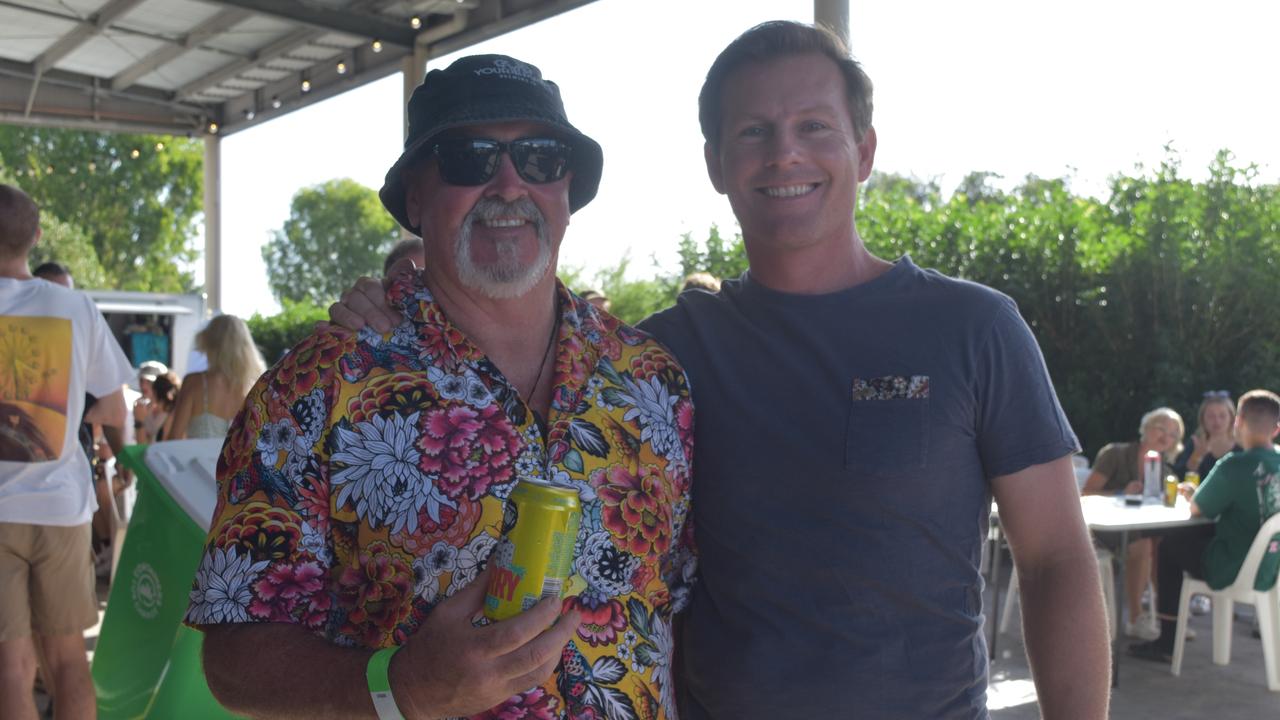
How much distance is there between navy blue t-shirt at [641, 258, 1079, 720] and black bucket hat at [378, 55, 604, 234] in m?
0.62

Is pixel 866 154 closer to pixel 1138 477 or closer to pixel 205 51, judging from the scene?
pixel 1138 477

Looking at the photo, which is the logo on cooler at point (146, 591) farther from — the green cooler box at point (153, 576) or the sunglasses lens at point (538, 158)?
the sunglasses lens at point (538, 158)

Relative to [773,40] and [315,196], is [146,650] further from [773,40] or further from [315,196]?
[315,196]

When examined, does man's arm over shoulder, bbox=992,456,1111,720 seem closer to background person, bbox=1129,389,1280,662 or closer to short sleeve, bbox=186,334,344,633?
short sleeve, bbox=186,334,344,633

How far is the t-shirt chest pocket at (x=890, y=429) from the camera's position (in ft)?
6.19

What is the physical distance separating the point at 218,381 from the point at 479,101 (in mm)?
4334

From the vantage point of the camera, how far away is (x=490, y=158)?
204 centimetres

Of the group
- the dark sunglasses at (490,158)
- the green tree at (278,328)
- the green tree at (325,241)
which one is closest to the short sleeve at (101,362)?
the dark sunglasses at (490,158)

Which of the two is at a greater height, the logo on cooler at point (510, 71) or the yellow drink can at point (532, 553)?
the logo on cooler at point (510, 71)

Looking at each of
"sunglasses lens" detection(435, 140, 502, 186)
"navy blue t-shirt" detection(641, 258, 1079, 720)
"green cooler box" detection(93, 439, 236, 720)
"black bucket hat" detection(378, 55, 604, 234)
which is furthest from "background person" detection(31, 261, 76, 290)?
"navy blue t-shirt" detection(641, 258, 1079, 720)

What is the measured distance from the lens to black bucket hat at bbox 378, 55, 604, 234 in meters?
2.01

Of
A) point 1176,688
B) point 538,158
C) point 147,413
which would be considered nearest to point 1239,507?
point 1176,688

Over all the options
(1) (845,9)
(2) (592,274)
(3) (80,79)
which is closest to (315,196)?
(2) (592,274)

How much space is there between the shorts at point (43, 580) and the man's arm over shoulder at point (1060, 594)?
11.6 feet
